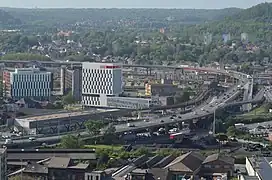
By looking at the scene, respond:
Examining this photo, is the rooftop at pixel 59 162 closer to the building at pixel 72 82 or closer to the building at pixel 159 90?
the building at pixel 72 82

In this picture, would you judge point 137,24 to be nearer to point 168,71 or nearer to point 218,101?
point 168,71

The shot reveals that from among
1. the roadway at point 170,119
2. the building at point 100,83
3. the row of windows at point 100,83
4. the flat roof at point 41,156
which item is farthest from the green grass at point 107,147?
the row of windows at point 100,83

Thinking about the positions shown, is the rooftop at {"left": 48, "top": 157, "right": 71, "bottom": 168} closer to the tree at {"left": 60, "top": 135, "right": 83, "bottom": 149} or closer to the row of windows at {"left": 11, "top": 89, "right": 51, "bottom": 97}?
the tree at {"left": 60, "top": 135, "right": 83, "bottom": 149}

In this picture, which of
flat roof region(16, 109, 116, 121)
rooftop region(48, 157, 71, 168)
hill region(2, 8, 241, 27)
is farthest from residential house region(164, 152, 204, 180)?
hill region(2, 8, 241, 27)

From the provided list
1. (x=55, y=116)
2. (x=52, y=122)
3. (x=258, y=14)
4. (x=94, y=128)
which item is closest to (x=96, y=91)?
(x=55, y=116)

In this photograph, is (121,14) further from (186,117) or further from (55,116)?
(55,116)
